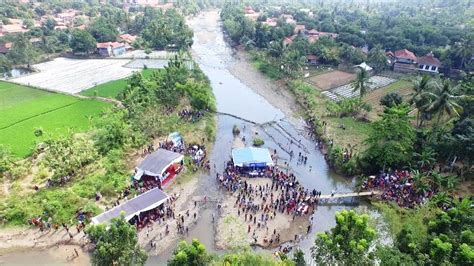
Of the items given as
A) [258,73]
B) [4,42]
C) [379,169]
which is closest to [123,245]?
[379,169]

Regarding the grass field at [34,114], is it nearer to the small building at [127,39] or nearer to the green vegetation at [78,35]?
the green vegetation at [78,35]

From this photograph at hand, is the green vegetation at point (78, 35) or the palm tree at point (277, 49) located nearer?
the palm tree at point (277, 49)

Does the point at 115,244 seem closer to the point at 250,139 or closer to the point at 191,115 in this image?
the point at 250,139

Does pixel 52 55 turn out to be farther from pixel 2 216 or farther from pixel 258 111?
pixel 2 216

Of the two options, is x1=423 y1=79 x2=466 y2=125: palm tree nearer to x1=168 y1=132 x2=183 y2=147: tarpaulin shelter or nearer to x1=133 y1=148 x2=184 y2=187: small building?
x1=133 y1=148 x2=184 y2=187: small building

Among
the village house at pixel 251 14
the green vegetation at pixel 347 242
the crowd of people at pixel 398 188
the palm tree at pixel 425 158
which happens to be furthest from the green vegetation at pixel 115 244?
the village house at pixel 251 14

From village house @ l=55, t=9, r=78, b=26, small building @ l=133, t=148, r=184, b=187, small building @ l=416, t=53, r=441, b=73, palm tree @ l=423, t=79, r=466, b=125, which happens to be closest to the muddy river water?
small building @ l=133, t=148, r=184, b=187

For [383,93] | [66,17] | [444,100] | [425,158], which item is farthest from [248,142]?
[66,17]
